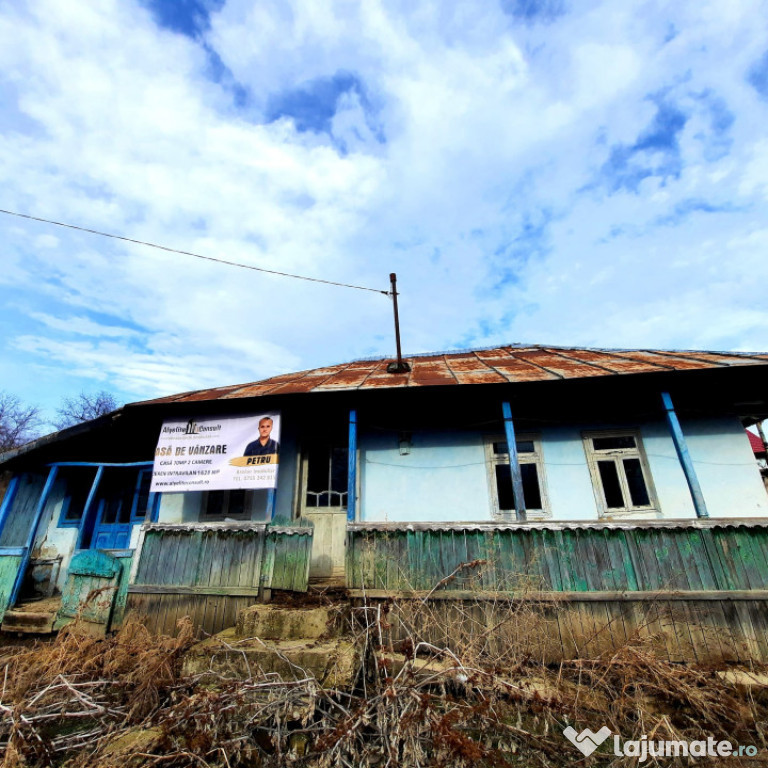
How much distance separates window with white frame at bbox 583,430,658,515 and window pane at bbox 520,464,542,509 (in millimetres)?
961

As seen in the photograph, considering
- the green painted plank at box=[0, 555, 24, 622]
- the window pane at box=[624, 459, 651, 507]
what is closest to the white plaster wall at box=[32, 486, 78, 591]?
the green painted plank at box=[0, 555, 24, 622]

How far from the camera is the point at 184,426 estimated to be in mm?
6891

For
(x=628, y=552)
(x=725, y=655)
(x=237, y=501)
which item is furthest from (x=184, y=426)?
(x=725, y=655)

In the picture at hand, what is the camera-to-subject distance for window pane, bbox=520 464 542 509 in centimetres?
692

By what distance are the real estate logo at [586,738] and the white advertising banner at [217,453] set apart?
4738mm

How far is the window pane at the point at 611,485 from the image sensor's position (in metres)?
6.72

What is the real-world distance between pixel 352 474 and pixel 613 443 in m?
4.85

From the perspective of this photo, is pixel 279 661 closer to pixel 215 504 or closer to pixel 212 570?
pixel 212 570

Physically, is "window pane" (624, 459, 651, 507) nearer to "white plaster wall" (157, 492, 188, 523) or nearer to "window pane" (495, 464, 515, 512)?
"window pane" (495, 464, 515, 512)

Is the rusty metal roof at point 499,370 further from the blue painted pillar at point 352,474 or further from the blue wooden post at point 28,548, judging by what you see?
the blue wooden post at point 28,548

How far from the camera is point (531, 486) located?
23.1 ft

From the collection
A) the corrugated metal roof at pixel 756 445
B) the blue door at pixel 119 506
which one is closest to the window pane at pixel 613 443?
the blue door at pixel 119 506

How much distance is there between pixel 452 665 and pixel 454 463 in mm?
3540

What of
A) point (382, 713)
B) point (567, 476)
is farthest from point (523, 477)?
point (382, 713)
